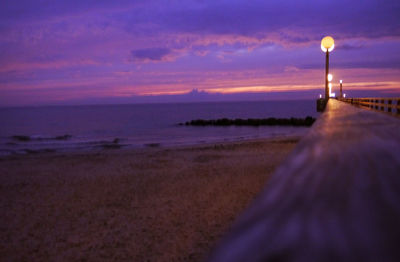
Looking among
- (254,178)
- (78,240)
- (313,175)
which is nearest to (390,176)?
(313,175)

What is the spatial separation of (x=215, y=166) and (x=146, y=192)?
5.39 metres

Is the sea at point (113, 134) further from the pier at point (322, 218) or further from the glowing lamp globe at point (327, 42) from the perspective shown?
the pier at point (322, 218)

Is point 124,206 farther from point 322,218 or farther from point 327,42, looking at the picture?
point 327,42

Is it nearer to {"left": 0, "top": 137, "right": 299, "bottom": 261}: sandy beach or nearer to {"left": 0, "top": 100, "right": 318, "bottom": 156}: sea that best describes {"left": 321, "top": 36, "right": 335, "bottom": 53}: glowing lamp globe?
{"left": 0, "top": 137, "right": 299, "bottom": 261}: sandy beach

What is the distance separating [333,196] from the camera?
0.87 meters

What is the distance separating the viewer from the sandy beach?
7.30 meters

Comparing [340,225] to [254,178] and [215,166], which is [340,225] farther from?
[215,166]

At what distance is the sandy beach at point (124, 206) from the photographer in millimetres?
7301

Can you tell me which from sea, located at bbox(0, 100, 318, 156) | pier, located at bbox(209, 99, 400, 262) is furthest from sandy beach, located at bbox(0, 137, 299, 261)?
sea, located at bbox(0, 100, 318, 156)

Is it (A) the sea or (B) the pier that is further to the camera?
(A) the sea

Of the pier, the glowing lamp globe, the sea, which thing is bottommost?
the sea

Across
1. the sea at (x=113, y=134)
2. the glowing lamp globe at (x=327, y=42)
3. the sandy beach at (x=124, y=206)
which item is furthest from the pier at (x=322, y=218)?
the sea at (x=113, y=134)

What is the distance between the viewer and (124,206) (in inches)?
398

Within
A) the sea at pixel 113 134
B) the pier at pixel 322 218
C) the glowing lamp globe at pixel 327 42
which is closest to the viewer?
the pier at pixel 322 218
